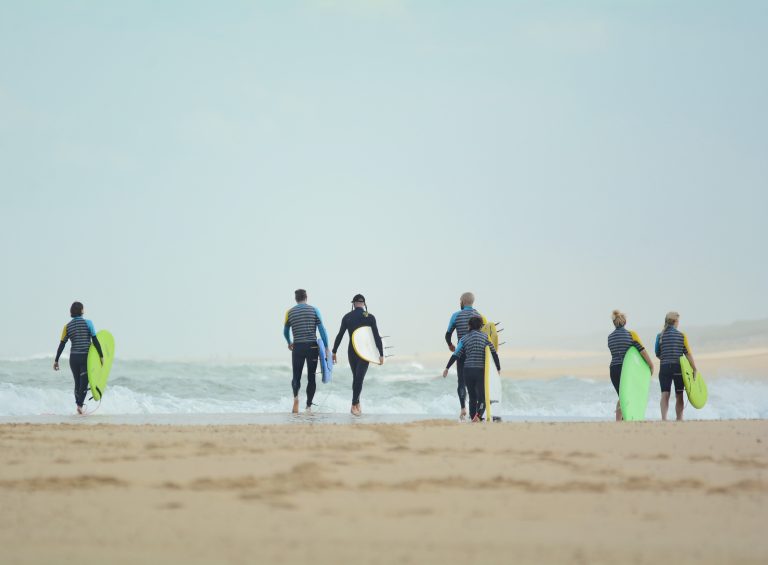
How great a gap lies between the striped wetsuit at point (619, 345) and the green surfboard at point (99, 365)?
833cm

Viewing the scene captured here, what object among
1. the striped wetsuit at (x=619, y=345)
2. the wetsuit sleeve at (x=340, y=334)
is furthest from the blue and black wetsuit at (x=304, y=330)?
the striped wetsuit at (x=619, y=345)

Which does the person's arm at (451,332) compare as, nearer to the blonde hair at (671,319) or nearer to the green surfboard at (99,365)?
the blonde hair at (671,319)

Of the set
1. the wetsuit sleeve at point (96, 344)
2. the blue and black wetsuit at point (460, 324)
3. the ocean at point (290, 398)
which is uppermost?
the blue and black wetsuit at point (460, 324)

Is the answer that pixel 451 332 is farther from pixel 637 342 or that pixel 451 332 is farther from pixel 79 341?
pixel 79 341

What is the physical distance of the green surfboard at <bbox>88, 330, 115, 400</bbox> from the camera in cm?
1619

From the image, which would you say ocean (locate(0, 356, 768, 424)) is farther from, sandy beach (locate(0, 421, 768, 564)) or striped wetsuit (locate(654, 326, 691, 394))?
sandy beach (locate(0, 421, 768, 564))

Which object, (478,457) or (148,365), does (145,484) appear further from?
(148,365)

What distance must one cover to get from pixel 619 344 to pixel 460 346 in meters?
2.62

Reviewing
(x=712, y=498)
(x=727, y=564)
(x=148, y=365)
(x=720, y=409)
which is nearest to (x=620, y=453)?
(x=712, y=498)

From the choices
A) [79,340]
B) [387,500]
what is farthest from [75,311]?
[387,500]

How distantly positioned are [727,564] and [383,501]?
215 centimetres

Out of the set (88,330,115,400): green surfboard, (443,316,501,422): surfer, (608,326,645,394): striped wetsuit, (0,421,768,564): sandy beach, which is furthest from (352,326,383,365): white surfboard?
(0,421,768,564): sandy beach

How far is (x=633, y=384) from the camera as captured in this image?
14305mm

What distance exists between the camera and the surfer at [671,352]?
1456 cm
